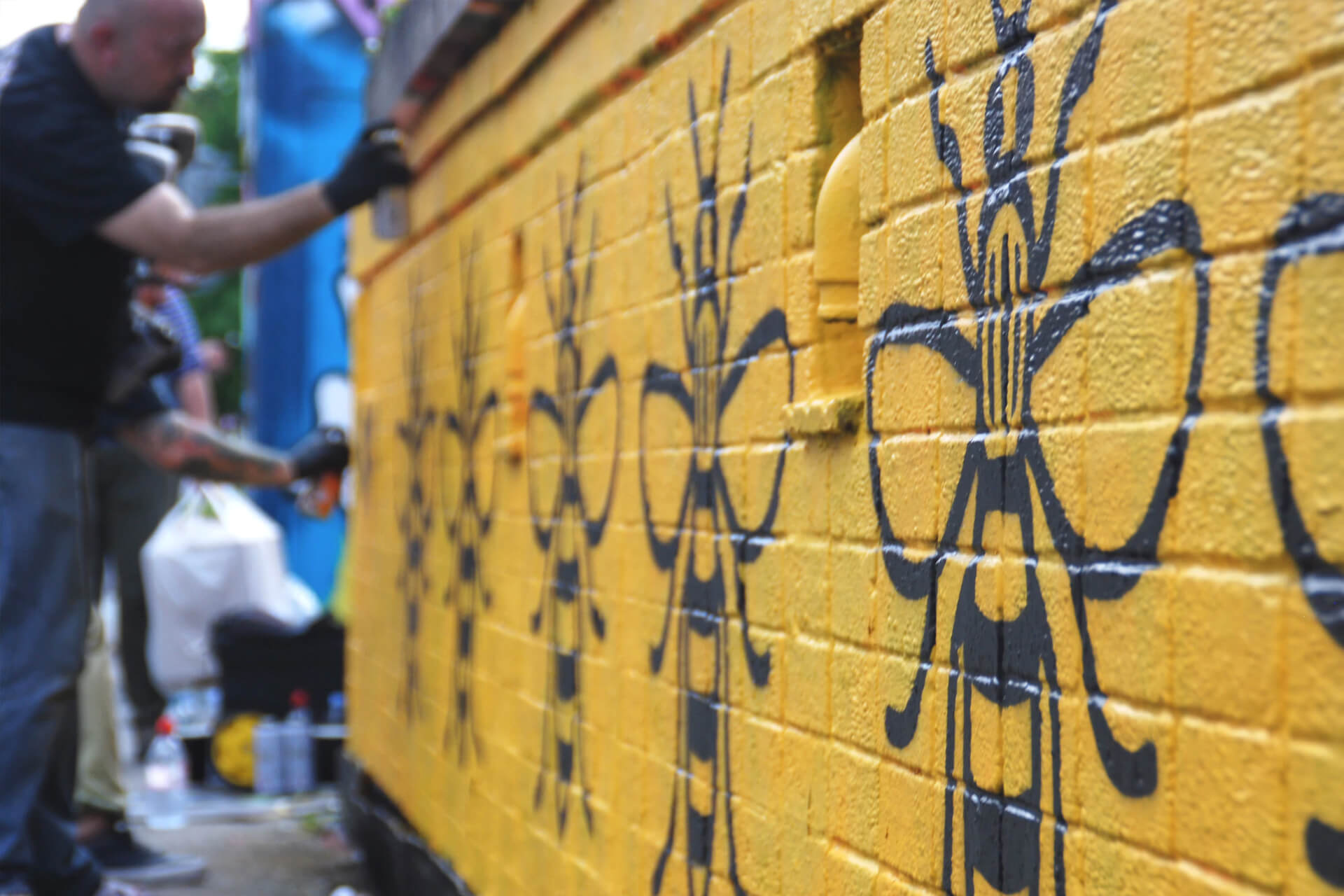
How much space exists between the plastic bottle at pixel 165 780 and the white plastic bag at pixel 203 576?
61 cm

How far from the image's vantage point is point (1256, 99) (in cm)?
147

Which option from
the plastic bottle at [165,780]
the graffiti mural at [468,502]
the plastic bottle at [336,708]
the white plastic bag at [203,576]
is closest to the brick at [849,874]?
the graffiti mural at [468,502]

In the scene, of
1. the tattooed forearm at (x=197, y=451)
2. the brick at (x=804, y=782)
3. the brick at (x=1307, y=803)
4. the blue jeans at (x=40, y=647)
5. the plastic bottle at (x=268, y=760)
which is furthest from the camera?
the plastic bottle at (x=268, y=760)

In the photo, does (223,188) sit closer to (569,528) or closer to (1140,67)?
(569,528)

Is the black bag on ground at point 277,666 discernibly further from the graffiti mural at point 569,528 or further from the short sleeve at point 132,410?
the graffiti mural at point 569,528

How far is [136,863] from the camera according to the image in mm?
5527

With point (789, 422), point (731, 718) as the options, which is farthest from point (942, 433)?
point (731, 718)

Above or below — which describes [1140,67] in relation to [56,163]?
below

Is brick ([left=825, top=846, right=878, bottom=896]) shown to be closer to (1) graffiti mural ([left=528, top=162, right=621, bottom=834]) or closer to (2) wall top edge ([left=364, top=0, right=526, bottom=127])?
(1) graffiti mural ([left=528, top=162, right=621, bottom=834])

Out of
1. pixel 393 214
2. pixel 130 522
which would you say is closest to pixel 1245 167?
pixel 393 214

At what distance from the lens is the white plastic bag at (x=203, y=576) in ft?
29.2

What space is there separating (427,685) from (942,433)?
3409mm

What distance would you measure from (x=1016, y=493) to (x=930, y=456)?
22cm

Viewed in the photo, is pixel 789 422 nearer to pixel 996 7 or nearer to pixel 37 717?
pixel 996 7
